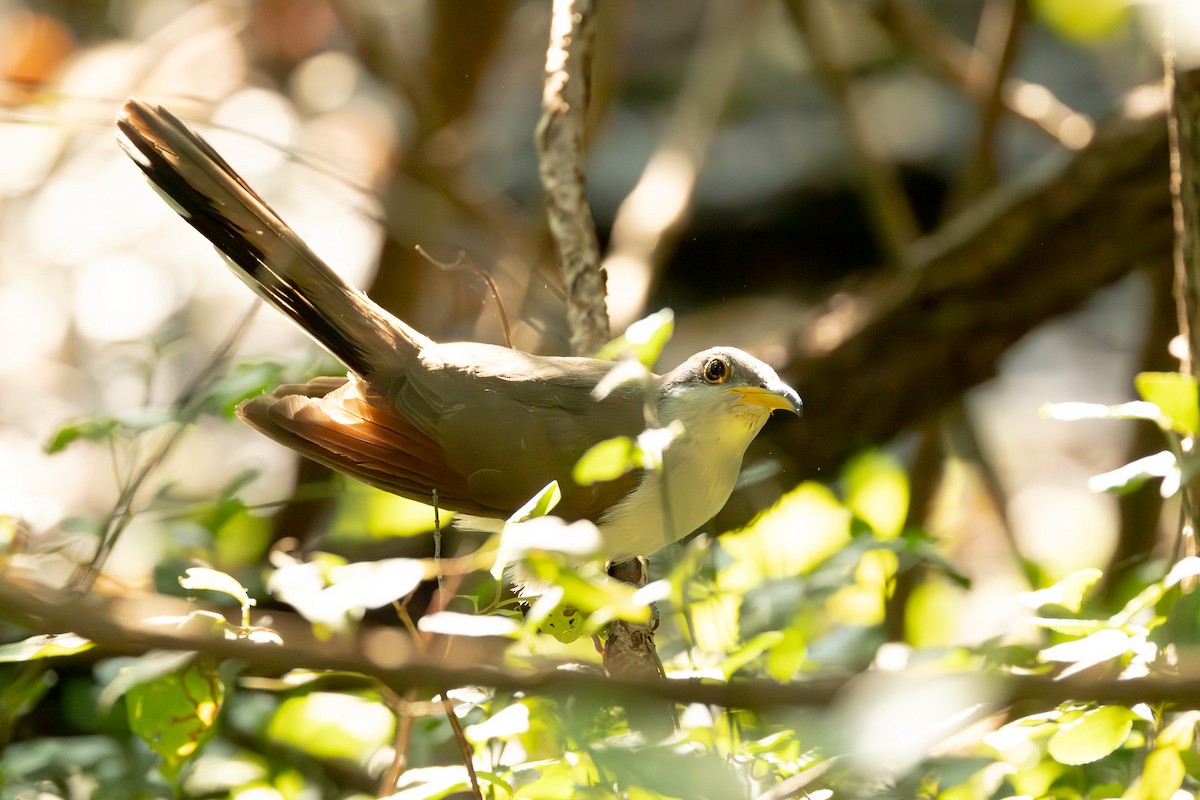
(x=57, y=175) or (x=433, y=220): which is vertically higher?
(x=57, y=175)

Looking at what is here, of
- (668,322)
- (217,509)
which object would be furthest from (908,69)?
(668,322)

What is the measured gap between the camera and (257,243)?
95.0 inches

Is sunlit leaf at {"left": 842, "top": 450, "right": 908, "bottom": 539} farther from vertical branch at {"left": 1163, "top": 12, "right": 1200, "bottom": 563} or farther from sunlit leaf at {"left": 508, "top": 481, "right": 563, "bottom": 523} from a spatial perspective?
sunlit leaf at {"left": 508, "top": 481, "right": 563, "bottom": 523}

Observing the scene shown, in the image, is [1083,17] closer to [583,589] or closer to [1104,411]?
[1104,411]

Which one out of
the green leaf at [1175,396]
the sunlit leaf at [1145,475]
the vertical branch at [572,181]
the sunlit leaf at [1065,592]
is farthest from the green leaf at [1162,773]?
the vertical branch at [572,181]

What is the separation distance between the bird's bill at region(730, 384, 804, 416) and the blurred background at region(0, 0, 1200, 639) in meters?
0.73

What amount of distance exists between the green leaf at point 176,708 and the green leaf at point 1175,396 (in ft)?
4.97

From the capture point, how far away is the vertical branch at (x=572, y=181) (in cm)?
268

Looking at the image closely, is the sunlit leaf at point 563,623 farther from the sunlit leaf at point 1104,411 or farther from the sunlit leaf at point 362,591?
the sunlit leaf at point 1104,411

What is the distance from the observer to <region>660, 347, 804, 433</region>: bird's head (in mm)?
2592

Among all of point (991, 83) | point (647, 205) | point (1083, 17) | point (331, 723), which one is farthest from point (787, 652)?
point (991, 83)

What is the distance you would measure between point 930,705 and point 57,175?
7.05 metres

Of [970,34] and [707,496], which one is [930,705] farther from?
[970,34]

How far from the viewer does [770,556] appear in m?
2.39
